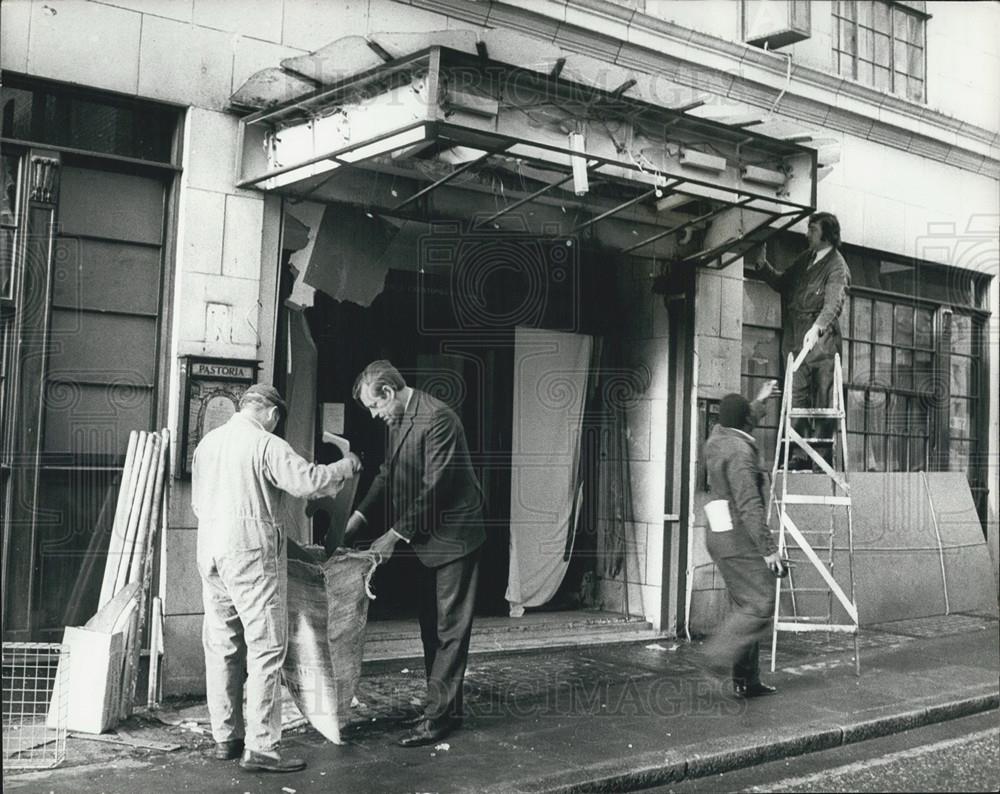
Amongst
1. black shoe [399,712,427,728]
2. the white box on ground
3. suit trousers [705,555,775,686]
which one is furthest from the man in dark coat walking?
the white box on ground

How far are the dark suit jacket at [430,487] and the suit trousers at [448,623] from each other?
98 mm

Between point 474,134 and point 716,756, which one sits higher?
point 474,134

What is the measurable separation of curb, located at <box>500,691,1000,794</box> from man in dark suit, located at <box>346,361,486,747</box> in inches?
40.5

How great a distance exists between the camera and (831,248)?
10250 mm

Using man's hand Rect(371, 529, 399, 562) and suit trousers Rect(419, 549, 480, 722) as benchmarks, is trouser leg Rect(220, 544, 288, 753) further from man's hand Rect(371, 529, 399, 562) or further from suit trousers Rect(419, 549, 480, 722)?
suit trousers Rect(419, 549, 480, 722)

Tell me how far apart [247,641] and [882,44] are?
33.9 ft

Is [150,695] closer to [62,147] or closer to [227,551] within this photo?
[227,551]

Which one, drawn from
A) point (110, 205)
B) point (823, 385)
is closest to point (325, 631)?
point (110, 205)

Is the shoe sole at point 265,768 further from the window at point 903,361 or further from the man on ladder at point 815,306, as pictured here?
the window at point 903,361

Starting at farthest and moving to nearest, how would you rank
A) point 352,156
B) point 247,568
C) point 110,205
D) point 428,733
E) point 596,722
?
point 110,205, point 352,156, point 596,722, point 428,733, point 247,568

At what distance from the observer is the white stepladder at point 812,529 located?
8.24 meters

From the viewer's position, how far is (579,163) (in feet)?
22.4

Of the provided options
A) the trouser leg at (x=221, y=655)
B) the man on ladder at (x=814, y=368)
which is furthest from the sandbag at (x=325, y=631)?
the man on ladder at (x=814, y=368)

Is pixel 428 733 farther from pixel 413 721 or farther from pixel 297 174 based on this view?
pixel 297 174
